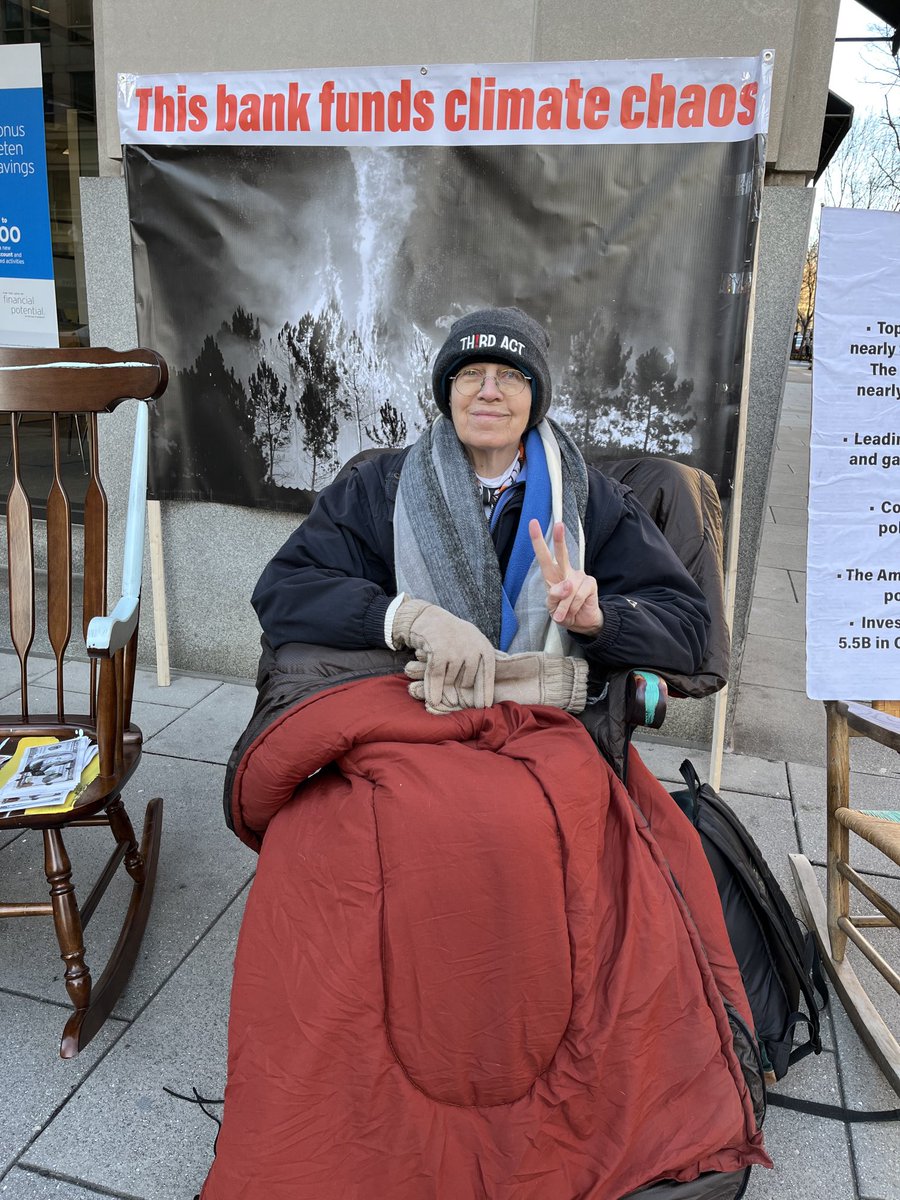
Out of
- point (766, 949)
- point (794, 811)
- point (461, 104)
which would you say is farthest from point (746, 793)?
point (461, 104)

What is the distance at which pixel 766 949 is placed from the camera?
1944 mm

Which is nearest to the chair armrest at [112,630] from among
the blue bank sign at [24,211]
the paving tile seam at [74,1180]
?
the paving tile seam at [74,1180]

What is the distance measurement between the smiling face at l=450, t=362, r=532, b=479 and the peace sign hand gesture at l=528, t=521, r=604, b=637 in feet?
0.98

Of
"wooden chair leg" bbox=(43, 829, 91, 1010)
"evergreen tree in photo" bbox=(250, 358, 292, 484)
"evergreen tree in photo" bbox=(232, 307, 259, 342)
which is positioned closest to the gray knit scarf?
"wooden chair leg" bbox=(43, 829, 91, 1010)

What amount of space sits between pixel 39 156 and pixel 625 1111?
3.95m

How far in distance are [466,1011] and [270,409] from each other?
250cm

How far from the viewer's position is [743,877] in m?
1.97

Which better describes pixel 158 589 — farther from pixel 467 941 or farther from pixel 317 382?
pixel 467 941

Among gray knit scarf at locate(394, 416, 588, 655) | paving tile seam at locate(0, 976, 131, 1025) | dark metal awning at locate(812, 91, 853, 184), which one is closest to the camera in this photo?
gray knit scarf at locate(394, 416, 588, 655)

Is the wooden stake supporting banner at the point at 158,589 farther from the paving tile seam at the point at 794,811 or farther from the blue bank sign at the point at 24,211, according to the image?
the paving tile seam at the point at 794,811

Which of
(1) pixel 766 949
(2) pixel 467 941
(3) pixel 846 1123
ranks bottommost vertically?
(3) pixel 846 1123

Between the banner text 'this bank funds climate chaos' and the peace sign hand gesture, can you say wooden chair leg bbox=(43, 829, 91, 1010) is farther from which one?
the banner text 'this bank funds climate chaos'

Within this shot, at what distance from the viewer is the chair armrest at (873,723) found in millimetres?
1864

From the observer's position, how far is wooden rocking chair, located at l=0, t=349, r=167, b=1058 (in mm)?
1861
